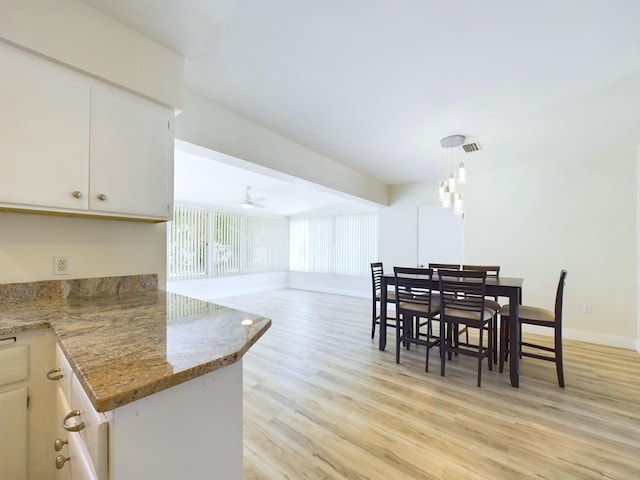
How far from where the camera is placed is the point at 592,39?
172 centimetres

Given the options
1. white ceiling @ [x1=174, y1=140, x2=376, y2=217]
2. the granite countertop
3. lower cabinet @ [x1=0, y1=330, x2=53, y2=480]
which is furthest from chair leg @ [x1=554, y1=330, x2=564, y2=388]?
lower cabinet @ [x1=0, y1=330, x2=53, y2=480]

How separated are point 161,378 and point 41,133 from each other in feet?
4.91

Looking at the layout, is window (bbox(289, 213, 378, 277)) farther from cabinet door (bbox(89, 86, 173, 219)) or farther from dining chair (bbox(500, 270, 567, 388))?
cabinet door (bbox(89, 86, 173, 219))

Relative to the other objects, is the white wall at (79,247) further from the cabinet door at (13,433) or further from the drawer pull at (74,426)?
the drawer pull at (74,426)

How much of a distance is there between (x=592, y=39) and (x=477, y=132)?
1.40 metres

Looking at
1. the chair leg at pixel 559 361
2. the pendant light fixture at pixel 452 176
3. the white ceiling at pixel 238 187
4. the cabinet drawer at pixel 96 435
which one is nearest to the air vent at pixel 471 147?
the pendant light fixture at pixel 452 176

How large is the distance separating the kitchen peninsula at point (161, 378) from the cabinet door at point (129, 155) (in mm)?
664

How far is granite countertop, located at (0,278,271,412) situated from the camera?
2.23ft

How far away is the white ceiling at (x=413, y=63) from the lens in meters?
1.56

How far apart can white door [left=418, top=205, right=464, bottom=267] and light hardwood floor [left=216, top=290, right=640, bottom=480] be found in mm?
2028

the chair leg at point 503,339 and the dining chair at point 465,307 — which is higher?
the dining chair at point 465,307

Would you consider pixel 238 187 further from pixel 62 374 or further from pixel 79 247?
pixel 62 374

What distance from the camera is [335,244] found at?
7.82 meters

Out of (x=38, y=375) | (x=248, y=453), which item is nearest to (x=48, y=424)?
(x=38, y=375)
